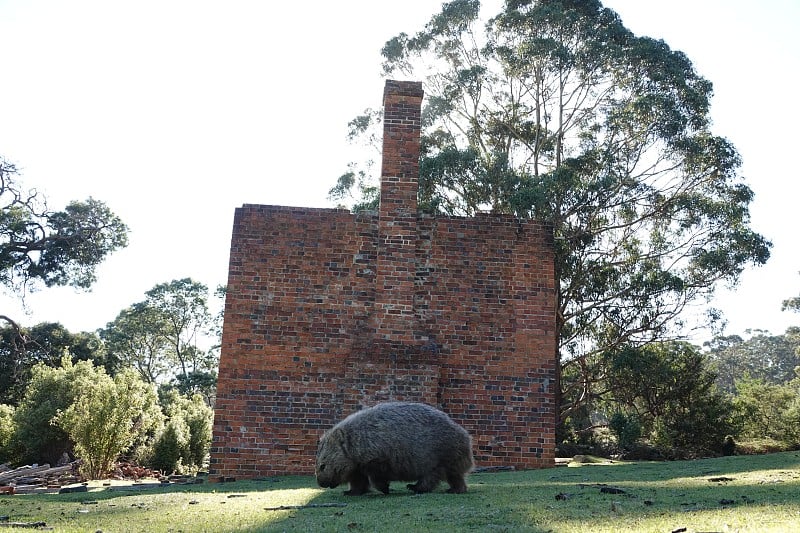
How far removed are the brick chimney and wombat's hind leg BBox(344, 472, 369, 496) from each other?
371 cm

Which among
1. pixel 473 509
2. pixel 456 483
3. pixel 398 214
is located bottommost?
pixel 473 509

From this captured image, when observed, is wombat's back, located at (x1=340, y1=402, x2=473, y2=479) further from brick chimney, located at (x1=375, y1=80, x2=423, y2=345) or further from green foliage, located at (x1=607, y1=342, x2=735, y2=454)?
green foliage, located at (x1=607, y1=342, x2=735, y2=454)

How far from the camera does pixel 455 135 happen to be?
78.6 ft

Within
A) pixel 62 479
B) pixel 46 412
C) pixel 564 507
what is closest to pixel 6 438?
pixel 46 412

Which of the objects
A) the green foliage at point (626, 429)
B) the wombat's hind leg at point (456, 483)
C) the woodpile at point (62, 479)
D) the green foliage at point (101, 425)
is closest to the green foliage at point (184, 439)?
the woodpile at point (62, 479)

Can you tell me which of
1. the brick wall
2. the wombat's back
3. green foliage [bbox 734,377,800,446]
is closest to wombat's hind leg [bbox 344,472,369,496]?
the wombat's back

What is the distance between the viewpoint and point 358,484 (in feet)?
21.6

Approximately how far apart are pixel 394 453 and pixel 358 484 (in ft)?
1.63

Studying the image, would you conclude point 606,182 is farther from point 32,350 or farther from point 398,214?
point 32,350

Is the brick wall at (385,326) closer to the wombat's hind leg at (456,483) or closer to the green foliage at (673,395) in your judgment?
the wombat's hind leg at (456,483)

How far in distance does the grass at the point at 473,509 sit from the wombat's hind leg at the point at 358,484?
14 cm

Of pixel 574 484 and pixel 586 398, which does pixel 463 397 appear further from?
pixel 586 398

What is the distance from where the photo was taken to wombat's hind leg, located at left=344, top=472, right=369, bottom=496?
655 cm

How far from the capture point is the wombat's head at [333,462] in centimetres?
645
